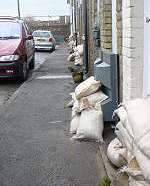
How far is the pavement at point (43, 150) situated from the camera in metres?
4.86

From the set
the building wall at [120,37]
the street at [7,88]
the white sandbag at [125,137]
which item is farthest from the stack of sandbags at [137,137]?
the street at [7,88]

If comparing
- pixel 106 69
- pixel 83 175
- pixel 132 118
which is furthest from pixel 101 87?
pixel 132 118

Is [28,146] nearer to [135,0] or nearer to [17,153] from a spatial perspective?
[17,153]

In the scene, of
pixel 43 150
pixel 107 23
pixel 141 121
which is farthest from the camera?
pixel 107 23

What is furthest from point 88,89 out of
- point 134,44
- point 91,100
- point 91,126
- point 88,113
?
point 134,44

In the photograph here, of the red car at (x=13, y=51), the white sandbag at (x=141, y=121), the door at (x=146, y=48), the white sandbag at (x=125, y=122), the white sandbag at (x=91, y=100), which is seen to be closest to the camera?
the white sandbag at (x=141, y=121)

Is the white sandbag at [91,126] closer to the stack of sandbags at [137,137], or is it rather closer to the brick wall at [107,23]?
the brick wall at [107,23]

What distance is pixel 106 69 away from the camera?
6539mm

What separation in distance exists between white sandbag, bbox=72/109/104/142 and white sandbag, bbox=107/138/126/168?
93 cm

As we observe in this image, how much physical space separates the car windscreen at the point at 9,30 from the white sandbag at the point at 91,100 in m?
7.10

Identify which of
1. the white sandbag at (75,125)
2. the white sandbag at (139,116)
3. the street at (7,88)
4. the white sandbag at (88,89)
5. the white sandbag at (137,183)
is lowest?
the street at (7,88)

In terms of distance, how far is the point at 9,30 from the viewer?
546 inches

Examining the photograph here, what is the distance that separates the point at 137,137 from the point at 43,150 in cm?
254

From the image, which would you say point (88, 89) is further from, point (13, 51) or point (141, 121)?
point (13, 51)
